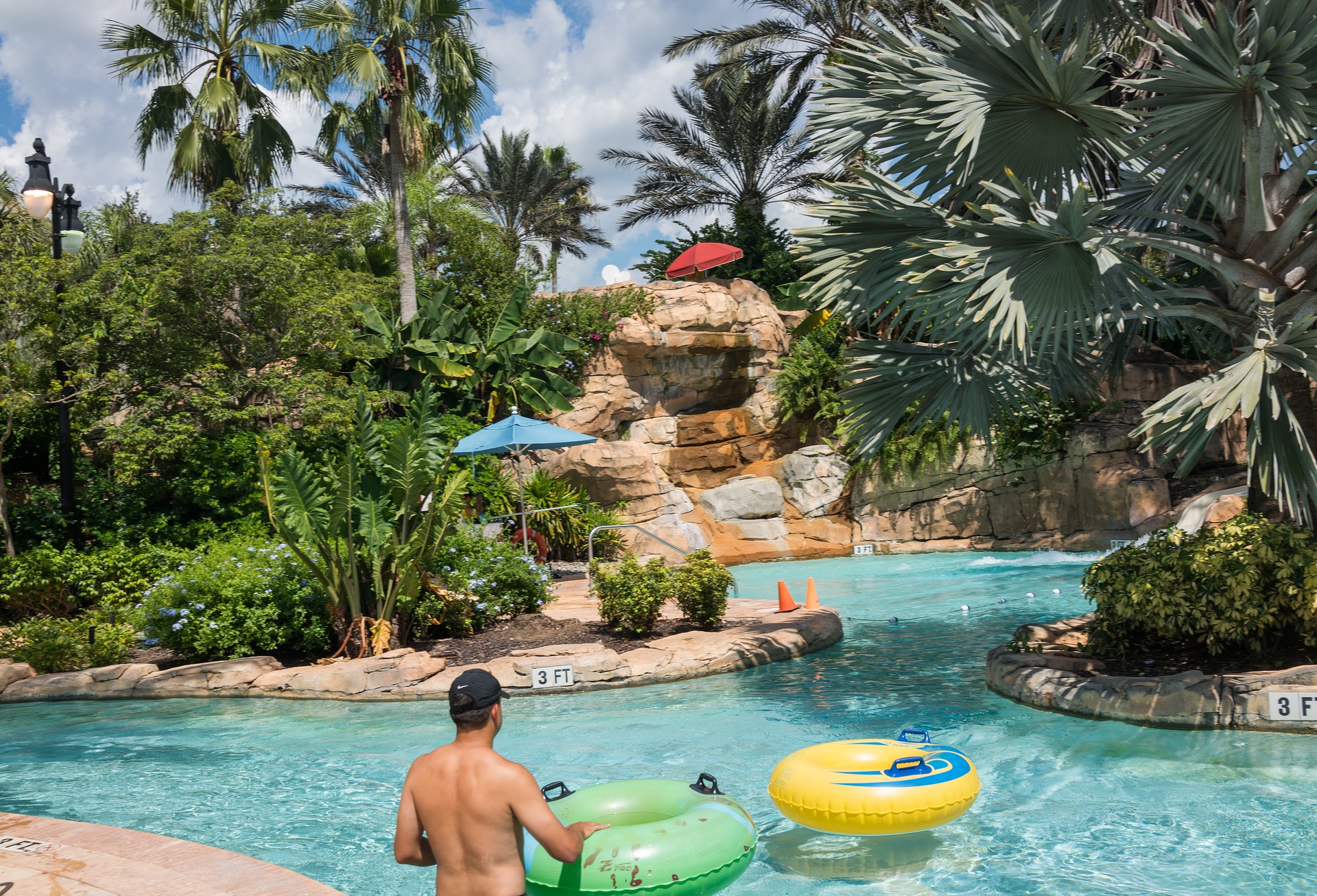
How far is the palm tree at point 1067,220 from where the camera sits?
6.65 metres

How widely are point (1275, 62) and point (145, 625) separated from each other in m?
11.9

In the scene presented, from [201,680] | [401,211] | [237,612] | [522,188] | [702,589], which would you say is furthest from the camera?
[522,188]

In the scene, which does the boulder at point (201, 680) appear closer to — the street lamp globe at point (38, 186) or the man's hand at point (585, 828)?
the street lamp globe at point (38, 186)

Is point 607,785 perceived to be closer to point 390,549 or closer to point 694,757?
point 694,757

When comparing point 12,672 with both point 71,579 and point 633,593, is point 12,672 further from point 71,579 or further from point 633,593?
point 633,593

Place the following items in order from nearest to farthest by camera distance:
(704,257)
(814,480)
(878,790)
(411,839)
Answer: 1. (411,839)
2. (878,790)
3. (814,480)
4. (704,257)

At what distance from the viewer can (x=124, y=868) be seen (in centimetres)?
467

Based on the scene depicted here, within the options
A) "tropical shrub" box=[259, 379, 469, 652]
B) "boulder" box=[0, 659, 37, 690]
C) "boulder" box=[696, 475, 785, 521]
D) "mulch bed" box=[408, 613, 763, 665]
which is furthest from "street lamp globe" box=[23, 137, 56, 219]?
"boulder" box=[696, 475, 785, 521]

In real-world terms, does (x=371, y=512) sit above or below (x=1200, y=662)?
above

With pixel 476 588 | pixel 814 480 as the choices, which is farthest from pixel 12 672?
pixel 814 480

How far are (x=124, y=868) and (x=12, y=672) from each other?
290 inches

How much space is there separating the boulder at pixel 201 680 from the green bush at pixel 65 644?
111 centimetres

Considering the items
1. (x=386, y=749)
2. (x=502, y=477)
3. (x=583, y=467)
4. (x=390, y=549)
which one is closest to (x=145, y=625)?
(x=390, y=549)

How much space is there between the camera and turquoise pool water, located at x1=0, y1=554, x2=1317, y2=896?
538 cm
